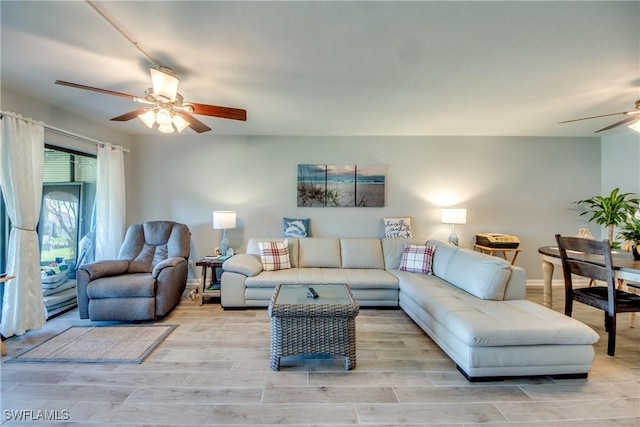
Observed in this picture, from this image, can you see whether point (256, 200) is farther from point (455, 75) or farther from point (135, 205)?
point (455, 75)

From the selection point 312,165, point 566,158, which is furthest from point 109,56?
point 566,158

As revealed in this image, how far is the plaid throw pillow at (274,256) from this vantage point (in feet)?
12.1

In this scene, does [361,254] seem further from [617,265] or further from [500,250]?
[617,265]

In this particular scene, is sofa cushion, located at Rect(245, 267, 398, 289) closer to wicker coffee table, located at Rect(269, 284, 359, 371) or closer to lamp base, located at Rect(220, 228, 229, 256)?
lamp base, located at Rect(220, 228, 229, 256)

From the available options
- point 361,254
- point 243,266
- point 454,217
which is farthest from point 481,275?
point 243,266

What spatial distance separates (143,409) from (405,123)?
388cm

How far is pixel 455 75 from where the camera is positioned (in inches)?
92.3

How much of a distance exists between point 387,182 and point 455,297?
2192 mm

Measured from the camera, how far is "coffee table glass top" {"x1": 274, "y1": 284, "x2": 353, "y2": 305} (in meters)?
2.27

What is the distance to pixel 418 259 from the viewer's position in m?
3.62

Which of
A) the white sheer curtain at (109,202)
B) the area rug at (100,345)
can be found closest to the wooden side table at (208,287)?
the area rug at (100,345)

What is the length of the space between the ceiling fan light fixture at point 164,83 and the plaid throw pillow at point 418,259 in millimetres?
3200

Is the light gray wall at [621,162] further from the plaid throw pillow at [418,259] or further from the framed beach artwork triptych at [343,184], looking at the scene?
the framed beach artwork triptych at [343,184]

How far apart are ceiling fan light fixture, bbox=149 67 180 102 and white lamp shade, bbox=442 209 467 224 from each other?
3.68 meters
